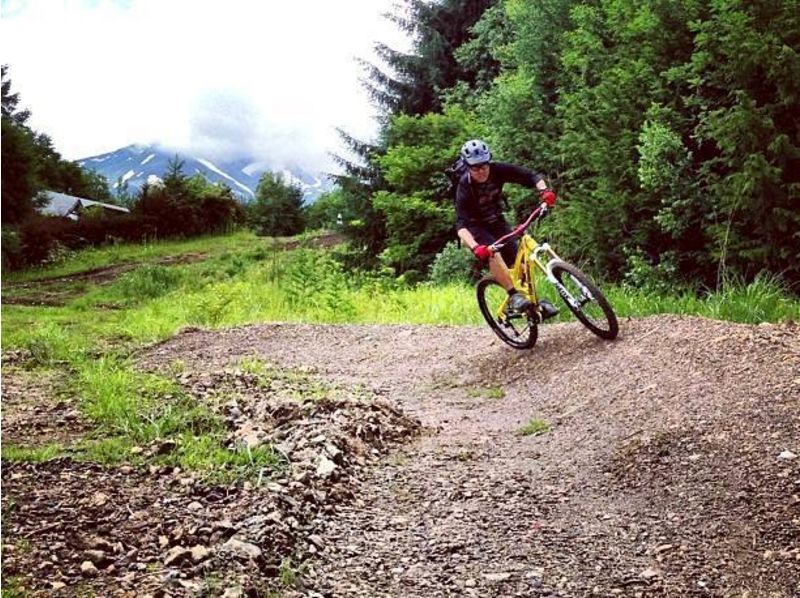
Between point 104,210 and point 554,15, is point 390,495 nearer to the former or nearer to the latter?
point 554,15

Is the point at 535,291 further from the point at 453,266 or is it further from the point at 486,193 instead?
the point at 453,266

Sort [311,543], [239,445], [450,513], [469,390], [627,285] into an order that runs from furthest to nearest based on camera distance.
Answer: [627,285]
[469,390]
[239,445]
[450,513]
[311,543]

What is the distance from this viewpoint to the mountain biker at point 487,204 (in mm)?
6734

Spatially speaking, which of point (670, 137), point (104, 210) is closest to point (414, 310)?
point (670, 137)

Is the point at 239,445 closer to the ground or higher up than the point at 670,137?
closer to the ground

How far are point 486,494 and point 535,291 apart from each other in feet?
10.8

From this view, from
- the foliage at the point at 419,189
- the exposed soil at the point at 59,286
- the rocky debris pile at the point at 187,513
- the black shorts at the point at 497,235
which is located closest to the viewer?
the rocky debris pile at the point at 187,513

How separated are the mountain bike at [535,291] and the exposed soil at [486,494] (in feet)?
1.03

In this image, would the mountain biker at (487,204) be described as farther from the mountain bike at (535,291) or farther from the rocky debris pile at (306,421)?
the rocky debris pile at (306,421)

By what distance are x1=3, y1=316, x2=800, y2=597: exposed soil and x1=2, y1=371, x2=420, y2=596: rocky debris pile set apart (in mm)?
12

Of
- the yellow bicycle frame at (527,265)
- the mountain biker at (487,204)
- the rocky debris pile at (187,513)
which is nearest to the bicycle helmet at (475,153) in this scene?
the mountain biker at (487,204)

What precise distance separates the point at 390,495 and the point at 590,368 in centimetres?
268

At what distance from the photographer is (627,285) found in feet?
29.7

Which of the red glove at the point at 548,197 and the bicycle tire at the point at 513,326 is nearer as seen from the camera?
the red glove at the point at 548,197
